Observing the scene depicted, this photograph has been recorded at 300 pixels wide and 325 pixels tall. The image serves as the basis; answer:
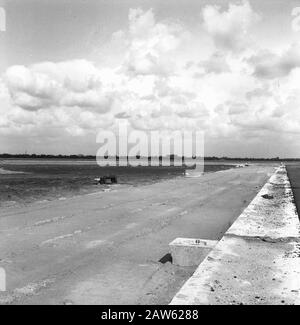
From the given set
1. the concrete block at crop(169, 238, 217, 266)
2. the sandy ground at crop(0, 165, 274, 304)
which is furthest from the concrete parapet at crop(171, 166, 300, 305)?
the sandy ground at crop(0, 165, 274, 304)

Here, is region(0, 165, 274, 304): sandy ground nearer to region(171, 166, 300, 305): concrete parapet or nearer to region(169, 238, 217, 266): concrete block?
region(169, 238, 217, 266): concrete block

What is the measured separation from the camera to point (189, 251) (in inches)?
303

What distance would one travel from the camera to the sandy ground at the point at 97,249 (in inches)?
245

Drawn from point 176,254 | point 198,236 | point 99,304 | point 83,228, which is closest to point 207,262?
point 176,254

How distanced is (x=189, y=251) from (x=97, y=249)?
2.34m

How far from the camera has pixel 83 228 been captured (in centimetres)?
1168

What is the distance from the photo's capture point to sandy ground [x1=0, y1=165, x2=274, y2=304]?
621 cm

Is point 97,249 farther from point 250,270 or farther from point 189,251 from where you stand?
point 250,270

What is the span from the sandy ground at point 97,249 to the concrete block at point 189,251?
194 mm

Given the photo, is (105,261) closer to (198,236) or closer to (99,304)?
(99,304)

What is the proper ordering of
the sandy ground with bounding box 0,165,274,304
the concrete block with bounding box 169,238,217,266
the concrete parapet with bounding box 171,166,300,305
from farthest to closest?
the concrete block with bounding box 169,238,217,266, the sandy ground with bounding box 0,165,274,304, the concrete parapet with bounding box 171,166,300,305

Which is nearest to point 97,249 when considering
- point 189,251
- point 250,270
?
point 189,251

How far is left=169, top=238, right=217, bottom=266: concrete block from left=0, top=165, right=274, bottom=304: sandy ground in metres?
0.19
